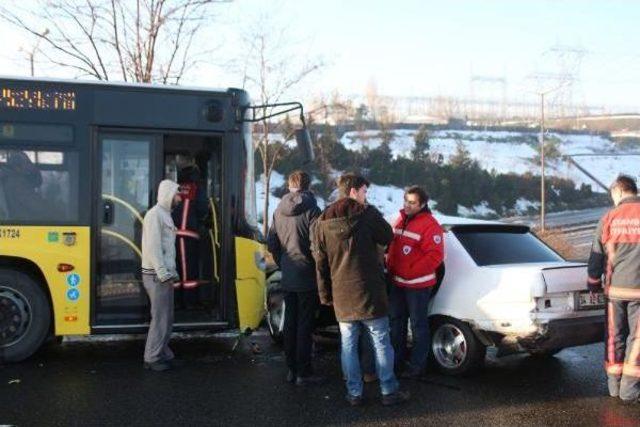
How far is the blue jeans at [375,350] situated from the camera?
5.40 m

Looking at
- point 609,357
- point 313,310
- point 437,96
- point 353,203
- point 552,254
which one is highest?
point 437,96

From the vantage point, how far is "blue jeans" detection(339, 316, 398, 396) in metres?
5.40

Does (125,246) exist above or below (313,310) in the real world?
above

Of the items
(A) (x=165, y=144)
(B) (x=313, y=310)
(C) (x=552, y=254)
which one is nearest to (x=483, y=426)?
(B) (x=313, y=310)

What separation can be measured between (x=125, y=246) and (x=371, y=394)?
302 cm

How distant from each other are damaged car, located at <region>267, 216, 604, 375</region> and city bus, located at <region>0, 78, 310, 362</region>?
4.79 ft

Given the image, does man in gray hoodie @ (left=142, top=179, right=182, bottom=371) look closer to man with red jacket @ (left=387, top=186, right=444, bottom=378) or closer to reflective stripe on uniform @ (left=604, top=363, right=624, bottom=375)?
man with red jacket @ (left=387, top=186, right=444, bottom=378)

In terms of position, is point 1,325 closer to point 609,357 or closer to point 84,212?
point 84,212

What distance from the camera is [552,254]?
6.90m

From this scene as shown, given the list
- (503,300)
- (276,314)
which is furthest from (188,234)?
(503,300)

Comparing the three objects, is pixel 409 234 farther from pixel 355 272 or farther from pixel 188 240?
pixel 188 240

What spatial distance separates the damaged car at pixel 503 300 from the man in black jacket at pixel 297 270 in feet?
1.14

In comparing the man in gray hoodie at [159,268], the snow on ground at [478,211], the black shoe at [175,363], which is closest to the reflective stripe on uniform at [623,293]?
the man in gray hoodie at [159,268]

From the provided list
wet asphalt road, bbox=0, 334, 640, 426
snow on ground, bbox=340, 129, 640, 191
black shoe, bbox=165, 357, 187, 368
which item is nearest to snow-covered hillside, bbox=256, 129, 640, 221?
snow on ground, bbox=340, 129, 640, 191
